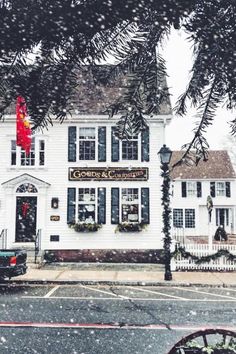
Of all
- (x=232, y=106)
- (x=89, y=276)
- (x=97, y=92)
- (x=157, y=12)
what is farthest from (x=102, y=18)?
(x=89, y=276)

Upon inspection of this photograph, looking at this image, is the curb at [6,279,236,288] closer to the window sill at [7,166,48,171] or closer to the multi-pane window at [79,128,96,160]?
the window sill at [7,166,48,171]

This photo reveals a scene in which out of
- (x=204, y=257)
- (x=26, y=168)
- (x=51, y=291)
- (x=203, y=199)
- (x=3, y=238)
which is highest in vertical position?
(x=26, y=168)

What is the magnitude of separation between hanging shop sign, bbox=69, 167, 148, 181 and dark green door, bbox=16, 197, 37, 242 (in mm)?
2181

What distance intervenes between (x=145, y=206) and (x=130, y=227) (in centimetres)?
111

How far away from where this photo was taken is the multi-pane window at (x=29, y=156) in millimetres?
18047

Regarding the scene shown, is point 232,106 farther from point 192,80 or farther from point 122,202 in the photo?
point 122,202

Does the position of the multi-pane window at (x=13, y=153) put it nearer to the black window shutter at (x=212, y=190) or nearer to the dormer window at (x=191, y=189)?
the dormer window at (x=191, y=189)

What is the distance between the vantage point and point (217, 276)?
14.2 meters

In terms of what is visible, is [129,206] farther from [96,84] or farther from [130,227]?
[96,84]

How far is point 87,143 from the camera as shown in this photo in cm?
1811

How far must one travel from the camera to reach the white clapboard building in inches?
694

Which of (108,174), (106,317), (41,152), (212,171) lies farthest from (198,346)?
(212,171)

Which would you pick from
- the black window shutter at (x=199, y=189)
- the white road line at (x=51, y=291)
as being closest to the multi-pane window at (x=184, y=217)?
the black window shutter at (x=199, y=189)

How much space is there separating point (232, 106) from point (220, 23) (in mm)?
341
